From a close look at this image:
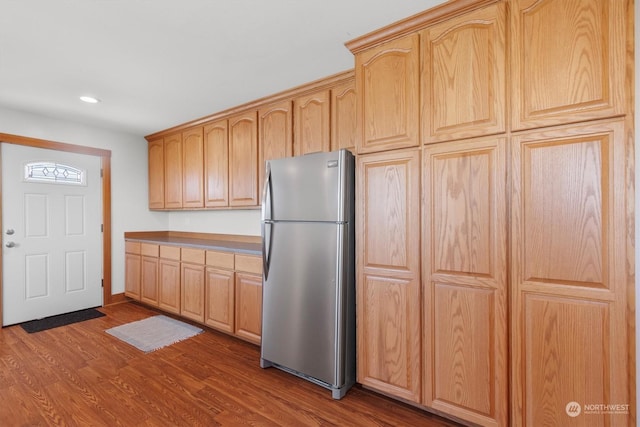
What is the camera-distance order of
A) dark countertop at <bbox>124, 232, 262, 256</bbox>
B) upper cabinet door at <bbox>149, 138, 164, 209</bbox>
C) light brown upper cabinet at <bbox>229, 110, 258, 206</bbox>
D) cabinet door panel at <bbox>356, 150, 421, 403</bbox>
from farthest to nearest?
upper cabinet door at <bbox>149, 138, 164, 209</bbox>, light brown upper cabinet at <bbox>229, 110, 258, 206</bbox>, dark countertop at <bbox>124, 232, 262, 256</bbox>, cabinet door panel at <bbox>356, 150, 421, 403</bbox>

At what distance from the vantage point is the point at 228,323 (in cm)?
287

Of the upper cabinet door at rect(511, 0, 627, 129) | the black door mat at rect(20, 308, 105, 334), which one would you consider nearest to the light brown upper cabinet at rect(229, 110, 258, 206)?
the black door mat at rect(20, 308, 105, 334)

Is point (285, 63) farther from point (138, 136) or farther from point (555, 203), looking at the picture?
point (138, 136)

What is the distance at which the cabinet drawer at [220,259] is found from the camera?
2882mm

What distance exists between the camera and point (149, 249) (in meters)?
3.77

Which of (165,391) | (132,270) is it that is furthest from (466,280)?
(132,270)

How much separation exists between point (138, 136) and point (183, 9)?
3219 mm

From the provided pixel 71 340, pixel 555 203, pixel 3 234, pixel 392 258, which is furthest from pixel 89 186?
pixel 555 203

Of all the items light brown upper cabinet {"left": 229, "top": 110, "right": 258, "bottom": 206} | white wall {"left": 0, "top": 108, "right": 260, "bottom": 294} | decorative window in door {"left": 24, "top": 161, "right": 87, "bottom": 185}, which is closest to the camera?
light brown upper cabinet {"left": 229, "top": 110, "right": 258, "bottom": 206}

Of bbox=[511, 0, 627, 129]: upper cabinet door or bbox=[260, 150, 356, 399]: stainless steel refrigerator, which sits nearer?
bbox=[511, 0, 627, 129]: upper cabinet door

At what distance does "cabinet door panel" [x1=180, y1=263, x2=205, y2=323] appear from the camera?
10.3ft

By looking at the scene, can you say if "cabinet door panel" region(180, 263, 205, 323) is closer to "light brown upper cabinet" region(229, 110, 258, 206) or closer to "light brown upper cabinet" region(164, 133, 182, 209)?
"light brown upper cabinet" region(229, 110, 258, 206)

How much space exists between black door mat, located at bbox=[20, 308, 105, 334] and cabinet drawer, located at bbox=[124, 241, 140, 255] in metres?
0.80

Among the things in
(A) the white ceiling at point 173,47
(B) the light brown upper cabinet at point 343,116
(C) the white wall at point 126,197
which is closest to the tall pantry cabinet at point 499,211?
(A) the white ceiling at point 173,47
